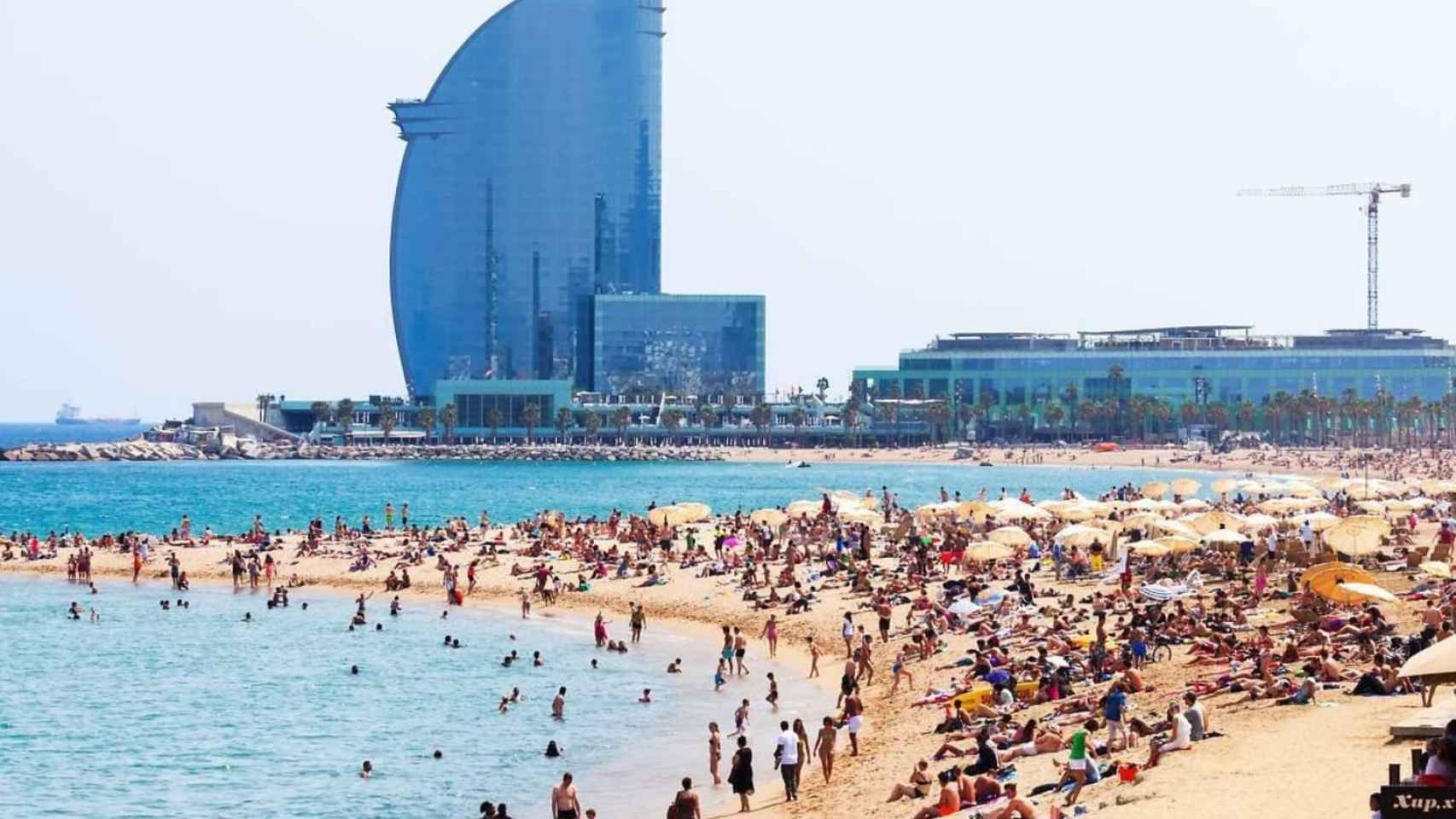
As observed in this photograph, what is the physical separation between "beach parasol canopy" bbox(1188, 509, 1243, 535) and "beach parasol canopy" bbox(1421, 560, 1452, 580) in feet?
24.2

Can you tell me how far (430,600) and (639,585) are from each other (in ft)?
20.3

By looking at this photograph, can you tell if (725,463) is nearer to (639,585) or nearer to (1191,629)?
(639,585)

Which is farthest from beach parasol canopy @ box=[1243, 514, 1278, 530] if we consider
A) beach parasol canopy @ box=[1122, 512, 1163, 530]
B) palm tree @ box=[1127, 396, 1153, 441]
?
palm tree @ box=[1127, 396, 1153, 441]

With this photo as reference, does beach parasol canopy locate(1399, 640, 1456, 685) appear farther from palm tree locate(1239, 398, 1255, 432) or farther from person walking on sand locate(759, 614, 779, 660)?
palm tree locate(1239, 398, 1255, 432)

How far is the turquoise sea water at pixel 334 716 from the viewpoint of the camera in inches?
1160

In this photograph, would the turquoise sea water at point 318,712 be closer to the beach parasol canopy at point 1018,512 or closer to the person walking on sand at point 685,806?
the person walking on sand at point 685,806

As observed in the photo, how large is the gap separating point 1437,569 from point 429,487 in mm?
100324

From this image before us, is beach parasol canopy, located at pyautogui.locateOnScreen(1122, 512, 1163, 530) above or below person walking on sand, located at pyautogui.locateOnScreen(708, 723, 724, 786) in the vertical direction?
above

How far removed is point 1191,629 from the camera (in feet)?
117

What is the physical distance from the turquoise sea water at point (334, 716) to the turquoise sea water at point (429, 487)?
40.8 meters

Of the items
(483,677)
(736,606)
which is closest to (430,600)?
(736,606)

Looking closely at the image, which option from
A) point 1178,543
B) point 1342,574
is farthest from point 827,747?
point 1178,543

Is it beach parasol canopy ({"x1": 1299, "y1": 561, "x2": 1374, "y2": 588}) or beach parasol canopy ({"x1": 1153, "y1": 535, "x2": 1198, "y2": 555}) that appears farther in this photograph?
beach parasol canopy ({"x1": 1153, "y1": 535, "x2": 1198, "y2": 555})

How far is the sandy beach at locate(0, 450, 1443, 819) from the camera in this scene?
21.6m
